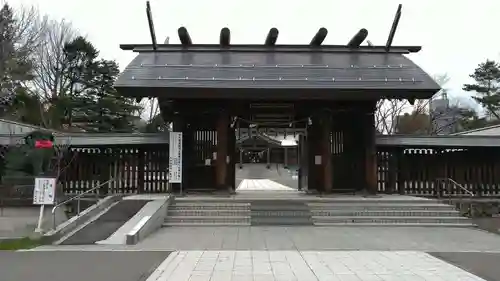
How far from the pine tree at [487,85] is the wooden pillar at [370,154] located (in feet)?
101

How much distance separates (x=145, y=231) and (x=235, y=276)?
5528 millimetres

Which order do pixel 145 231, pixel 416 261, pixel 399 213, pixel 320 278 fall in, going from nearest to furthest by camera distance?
pixel 320 278, pixel 416 261, pixel 145 231, pixel 399 213

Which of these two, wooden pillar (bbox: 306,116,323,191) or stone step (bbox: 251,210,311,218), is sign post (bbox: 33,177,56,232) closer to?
stone step (bbox: 251,210,311,218)

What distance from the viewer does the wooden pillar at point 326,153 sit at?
18.7 m

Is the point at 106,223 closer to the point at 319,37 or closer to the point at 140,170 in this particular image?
the point at 140,170

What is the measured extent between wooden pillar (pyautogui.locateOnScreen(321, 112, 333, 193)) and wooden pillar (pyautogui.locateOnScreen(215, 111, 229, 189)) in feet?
12.4

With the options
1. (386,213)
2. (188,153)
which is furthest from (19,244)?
(386,213)

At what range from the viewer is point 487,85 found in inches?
1860

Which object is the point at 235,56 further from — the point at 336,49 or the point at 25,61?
the point at 25,61

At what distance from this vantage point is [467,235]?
44.1ft

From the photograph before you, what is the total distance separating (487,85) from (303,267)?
148ft

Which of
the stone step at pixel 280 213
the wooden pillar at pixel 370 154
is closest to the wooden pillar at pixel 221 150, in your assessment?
the stone step at pixel 280 213

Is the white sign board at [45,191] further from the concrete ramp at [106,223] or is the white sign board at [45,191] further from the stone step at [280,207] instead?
the stone step at [280,207]

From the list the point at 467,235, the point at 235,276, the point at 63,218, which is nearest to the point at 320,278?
the point at 235,276
